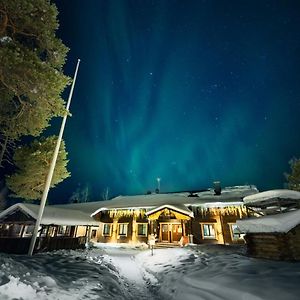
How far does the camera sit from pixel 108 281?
7715 mm

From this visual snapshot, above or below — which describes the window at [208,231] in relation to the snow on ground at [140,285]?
above

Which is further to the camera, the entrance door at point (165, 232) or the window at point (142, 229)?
the window at point (142, 229)

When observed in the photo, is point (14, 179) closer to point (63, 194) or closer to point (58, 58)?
point (58, 58)

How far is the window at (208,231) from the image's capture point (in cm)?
2314

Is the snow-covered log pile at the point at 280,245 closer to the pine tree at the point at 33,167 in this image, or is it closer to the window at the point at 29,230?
the pine tree at the point at 33,167

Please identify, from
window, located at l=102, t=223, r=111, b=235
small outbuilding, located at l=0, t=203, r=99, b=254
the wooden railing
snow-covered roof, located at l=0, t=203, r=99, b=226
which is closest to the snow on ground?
the wooden railing

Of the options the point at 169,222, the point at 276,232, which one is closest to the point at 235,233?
the point at 169,222

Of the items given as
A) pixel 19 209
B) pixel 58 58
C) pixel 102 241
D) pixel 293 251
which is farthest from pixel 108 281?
pixel 102 241

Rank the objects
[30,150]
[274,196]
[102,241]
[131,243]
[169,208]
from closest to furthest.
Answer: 1. [274,196]
2. [30,150]
3. [169,208]
4. [131,243]
5. [102,241]

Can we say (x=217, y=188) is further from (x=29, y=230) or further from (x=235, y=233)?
(x=29, y=230)

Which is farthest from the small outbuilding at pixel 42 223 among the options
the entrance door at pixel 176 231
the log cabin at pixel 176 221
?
the entrance door at pixel 176 231

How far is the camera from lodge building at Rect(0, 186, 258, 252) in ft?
63.6

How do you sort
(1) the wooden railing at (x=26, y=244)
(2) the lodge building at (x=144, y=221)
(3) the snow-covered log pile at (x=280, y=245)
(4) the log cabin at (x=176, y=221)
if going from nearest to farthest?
(3) the snow-covered log pile at (x=280, y=245) < (1) the wooden railing at (x=26, y=244) < (2) the lodge building at (x=144, y=221) < (4) the log cabin at (x=176, y=221)

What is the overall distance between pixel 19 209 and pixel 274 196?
21354 millimetres
